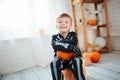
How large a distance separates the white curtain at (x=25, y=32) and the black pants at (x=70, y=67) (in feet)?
2.71

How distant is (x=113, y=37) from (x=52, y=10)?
3.48ft

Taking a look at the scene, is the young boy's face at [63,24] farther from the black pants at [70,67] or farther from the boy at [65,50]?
the black pants at [70,67]

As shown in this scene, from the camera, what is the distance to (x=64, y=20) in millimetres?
928

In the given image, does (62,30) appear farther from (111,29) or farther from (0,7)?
(111,29)

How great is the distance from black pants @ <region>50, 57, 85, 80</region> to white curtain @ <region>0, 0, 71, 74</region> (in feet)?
2.71

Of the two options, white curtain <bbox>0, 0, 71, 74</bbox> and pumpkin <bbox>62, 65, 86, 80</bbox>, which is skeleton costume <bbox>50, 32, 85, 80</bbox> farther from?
white curtain <bbox>0, 0, 71, 74</bbox>

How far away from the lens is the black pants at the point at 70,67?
830 millimetres

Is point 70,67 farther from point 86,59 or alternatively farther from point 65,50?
point 86,59

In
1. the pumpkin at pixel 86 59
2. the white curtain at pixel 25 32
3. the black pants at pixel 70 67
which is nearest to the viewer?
the black pants at pixel 70 67

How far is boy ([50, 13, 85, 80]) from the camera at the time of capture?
2.74 feet

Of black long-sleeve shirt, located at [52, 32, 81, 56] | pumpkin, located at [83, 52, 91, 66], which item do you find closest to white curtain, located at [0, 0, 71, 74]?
pumpkin, located at [83, 52, 91, 66]

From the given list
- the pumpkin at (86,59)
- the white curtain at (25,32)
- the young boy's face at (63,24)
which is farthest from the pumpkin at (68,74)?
the white curtain at (25,32)

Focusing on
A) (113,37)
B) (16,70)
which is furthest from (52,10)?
(113,37)

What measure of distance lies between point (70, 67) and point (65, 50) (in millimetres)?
112
